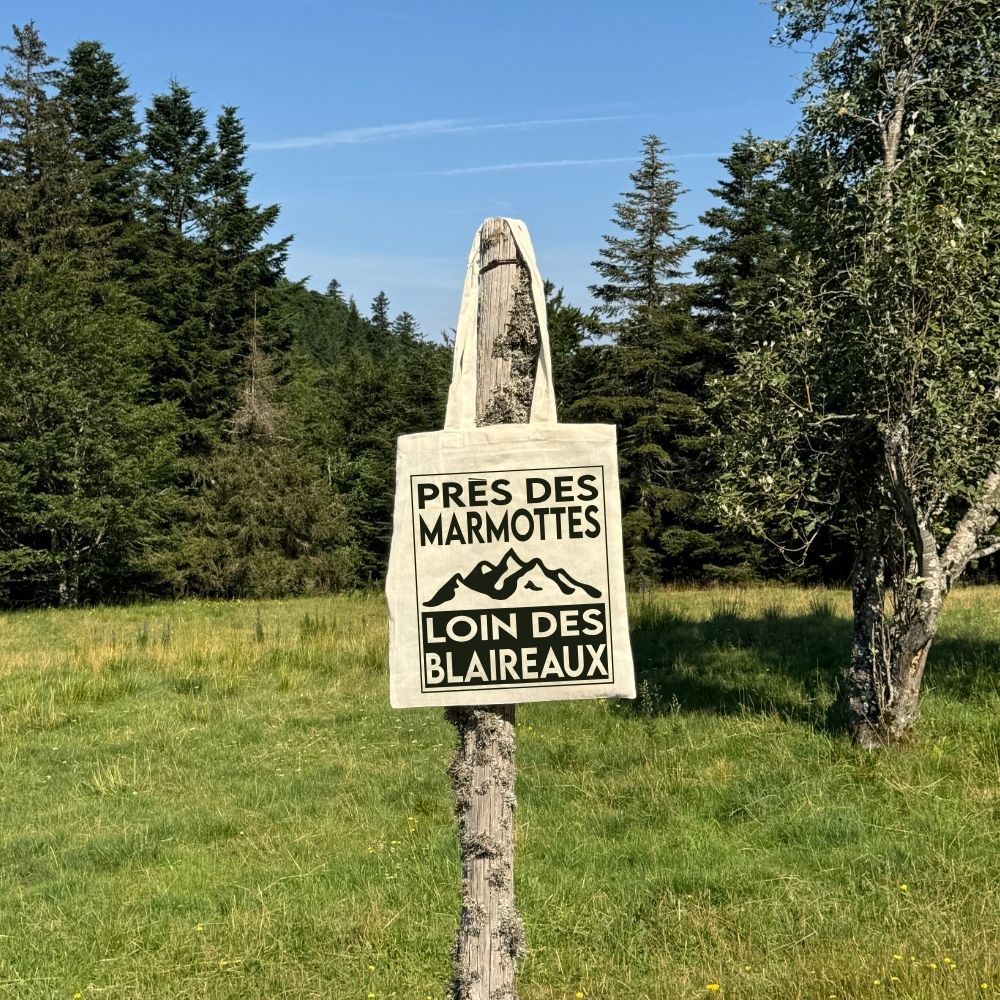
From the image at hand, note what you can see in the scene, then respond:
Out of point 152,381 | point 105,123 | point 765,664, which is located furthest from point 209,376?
point 765,664

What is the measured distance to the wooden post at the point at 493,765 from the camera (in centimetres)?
299

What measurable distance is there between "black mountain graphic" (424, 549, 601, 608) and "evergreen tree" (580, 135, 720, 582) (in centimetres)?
3562

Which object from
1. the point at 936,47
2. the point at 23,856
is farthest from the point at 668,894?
the point at 936,47

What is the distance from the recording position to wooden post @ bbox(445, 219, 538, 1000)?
299 centimetres

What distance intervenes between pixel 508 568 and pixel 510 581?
1.5 inches

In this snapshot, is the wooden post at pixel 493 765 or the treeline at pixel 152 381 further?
the treeline at pixel 152 381

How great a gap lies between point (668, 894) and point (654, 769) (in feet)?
8.44

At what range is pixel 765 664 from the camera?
488 inches

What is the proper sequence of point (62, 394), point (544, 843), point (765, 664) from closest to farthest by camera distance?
point (544, 843) < point (765, 664) < point (62, 394)

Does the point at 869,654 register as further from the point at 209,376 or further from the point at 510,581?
the point at 209,376

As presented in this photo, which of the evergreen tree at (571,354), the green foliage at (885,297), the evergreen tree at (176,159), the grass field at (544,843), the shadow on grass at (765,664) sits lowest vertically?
the grass field at (544,843)

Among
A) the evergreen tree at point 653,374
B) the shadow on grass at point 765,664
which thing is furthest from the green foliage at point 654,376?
the shadow on grass at point 765,664

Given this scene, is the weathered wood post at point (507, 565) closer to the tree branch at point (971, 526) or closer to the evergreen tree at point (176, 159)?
the tree branch at point (971, 526)

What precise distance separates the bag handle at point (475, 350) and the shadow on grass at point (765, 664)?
7.37m
